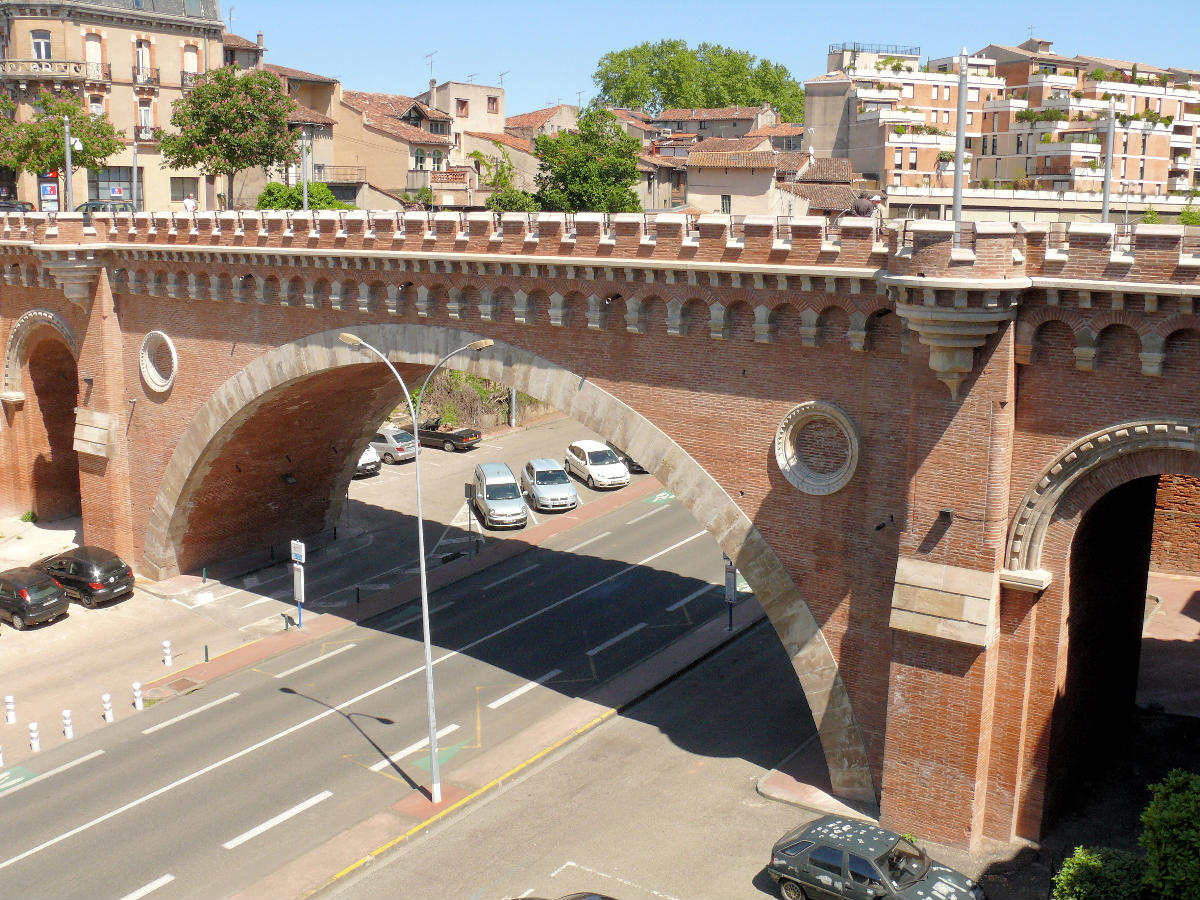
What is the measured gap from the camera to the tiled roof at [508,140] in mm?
86562

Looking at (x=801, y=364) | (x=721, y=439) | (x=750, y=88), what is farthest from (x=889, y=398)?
(x=750, y=88)

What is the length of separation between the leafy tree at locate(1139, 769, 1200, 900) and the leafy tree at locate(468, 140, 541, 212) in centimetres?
5626

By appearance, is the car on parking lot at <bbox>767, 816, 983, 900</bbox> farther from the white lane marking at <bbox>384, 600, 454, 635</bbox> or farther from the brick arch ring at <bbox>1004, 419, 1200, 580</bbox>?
the white lane marking at <bbox>384, 600, 454, 635</bbox>

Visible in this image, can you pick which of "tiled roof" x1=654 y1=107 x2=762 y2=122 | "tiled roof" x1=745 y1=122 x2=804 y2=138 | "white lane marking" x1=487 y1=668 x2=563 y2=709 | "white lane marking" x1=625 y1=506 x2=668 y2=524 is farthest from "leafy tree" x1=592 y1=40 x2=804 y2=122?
"white lane marking" x1=487 y1=668 x2=563 y2=709

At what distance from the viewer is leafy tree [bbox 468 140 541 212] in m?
71.9

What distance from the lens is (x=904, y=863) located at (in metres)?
20.6

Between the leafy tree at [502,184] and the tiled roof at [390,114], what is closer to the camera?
the leafy tree at [502,184]

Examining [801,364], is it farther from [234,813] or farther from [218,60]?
[218,60]

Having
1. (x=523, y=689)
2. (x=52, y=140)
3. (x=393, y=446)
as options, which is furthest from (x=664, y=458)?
(x=52, y=140)

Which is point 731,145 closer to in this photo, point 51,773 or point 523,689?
point 523,689

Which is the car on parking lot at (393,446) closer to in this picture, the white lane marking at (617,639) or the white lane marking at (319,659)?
the white lane marking at (319,659)

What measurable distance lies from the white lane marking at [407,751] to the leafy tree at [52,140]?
132 ft

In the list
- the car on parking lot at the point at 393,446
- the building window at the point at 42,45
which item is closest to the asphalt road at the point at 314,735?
the car on parking lot at the point at 393,446

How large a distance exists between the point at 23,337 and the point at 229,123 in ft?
56.2
